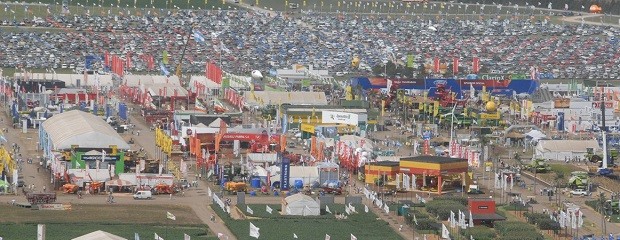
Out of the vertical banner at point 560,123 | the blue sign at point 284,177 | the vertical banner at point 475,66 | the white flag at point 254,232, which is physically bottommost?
the white flag at point 254,232

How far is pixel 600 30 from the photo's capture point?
12312cm

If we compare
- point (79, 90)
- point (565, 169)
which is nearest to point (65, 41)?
point (79, 90)

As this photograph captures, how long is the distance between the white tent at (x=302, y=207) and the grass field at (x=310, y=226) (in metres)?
0.33

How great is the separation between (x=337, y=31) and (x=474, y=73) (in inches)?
858

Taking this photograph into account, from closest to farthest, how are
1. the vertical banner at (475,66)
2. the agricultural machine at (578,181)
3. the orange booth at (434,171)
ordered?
the orange booth at (434,171) → the agricultural machine at (578,181) → the vertical banner at (475,66)

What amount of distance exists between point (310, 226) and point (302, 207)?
2385 millimetres

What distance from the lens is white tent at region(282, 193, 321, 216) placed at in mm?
53938

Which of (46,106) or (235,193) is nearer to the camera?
(235,193)

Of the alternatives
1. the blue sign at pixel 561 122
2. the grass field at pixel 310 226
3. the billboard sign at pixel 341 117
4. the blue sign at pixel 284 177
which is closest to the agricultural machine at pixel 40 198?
the grass field at pixel 310 226

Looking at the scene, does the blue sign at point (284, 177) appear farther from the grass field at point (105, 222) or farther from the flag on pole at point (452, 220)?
the flag on pole at point (452, 220)

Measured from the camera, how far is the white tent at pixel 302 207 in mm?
53938

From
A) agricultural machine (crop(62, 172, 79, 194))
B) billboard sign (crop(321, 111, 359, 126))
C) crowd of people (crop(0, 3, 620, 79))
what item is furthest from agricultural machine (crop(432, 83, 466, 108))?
agricultural machine (crop(62, 172, 79, 194))

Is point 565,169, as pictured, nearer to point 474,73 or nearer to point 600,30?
point 474,73

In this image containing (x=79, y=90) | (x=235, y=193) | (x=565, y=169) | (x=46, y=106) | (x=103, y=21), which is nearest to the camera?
(x=235, y=193)
